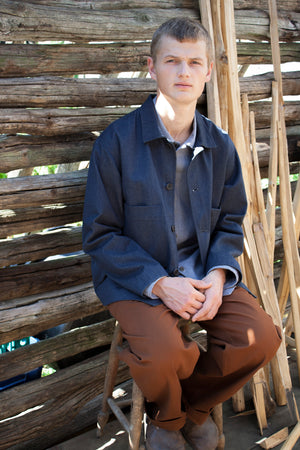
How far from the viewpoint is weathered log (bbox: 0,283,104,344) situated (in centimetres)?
246

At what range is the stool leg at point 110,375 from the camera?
94.3 inches

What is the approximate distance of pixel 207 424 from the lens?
2.16 m

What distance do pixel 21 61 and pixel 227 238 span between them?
1299mm

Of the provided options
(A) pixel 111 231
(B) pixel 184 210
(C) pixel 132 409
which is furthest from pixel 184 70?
(C) pixel 132 409

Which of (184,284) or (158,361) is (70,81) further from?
(158,361)

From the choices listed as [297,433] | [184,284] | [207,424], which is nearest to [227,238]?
[184,284]

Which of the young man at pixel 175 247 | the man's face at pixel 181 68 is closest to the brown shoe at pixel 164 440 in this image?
the young man at pixel 175 247

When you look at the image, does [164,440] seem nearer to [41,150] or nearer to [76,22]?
[41,150]

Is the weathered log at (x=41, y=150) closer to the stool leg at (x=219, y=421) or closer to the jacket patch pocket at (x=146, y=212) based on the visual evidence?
the jacket patch pocket at (x=146, y=212)

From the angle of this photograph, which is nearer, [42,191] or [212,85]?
[42,191]

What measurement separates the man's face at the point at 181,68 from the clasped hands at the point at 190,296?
758 mm

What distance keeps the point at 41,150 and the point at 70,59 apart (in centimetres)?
49

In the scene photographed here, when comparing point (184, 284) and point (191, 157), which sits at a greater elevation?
point (191, 157)

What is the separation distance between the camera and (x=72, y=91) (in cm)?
256
